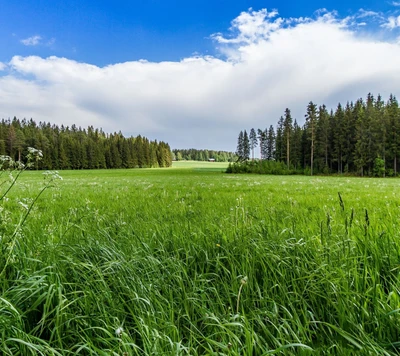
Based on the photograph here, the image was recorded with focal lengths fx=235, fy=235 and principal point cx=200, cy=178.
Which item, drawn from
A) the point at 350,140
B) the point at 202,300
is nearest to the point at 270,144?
the point at 350,140

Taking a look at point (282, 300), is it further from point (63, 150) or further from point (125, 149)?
point (125, 149)

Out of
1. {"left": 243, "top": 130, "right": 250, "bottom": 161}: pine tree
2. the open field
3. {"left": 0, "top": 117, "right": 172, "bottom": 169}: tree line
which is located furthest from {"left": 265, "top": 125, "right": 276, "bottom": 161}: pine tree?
{"left": 0, "top": 117, "right": 172, "bottom": 169}: tree line

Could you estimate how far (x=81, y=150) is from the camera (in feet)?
379

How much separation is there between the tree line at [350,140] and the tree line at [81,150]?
3068 inches

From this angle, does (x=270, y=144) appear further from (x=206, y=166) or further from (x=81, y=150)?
(x=81, y=150)

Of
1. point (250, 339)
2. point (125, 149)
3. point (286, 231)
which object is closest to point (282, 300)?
point (250, 339)

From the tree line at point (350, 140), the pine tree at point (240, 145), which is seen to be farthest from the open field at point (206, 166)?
the tree line at point (350, 140)

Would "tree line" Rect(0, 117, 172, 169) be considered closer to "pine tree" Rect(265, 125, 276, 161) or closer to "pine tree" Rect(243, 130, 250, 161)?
"pine tree" Rect(243, 130, 250, 161)

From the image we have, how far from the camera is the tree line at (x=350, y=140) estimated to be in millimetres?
62406

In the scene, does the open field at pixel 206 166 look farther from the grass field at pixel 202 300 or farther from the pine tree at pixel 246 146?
the grass field at pixel 202 300

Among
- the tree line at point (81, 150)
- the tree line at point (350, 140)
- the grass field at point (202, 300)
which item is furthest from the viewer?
the tree line at point (81, 150)

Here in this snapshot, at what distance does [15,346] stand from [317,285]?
2.33m

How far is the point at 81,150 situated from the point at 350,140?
113m

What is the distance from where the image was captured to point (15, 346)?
4.98ft
